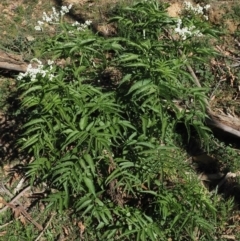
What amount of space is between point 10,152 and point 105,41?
2051 mm

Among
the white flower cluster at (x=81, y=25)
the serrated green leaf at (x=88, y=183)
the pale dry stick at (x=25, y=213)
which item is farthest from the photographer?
the pale dry stick at (x=25, y=213)

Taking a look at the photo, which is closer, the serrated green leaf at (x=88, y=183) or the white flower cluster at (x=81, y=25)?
the serrated green leaf at (x=88, y=183)

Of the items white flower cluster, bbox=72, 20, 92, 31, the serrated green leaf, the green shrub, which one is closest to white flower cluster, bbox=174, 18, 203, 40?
the green shrub

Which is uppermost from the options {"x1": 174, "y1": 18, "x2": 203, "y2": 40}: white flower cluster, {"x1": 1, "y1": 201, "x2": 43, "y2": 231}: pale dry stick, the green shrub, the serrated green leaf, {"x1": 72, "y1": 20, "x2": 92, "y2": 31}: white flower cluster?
{"x1": 174, "y1": 18, "x2": 203, "y2": 40}: white flower cluster

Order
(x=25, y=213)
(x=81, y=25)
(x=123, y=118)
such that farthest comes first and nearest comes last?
(x=25, y=213), (x=81, y=25), (x=123, y=118)

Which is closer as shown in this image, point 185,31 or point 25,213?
point 185,31

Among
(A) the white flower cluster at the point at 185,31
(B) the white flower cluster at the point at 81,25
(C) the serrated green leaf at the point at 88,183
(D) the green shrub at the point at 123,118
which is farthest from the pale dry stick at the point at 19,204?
(A) the white flower cluster at the point at 185,31

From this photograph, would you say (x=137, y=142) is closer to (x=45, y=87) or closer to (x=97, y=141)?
(x=97, y=141)

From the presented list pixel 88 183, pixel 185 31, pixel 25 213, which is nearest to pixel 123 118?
pixel 88 183

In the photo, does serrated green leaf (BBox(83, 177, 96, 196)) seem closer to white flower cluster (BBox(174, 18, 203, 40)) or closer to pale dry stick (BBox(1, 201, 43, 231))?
white flower cluster (BBox(174, 18, 203, 40))

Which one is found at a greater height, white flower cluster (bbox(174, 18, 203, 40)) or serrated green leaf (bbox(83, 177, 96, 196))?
white flower cluster (bbox(174, 18, 203, 40))

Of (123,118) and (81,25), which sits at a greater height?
(81,25)

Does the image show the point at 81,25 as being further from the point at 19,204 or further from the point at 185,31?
the point at 19,204

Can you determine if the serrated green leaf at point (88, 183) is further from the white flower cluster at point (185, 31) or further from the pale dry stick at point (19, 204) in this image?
the pale dry stick at point (19, 204)
